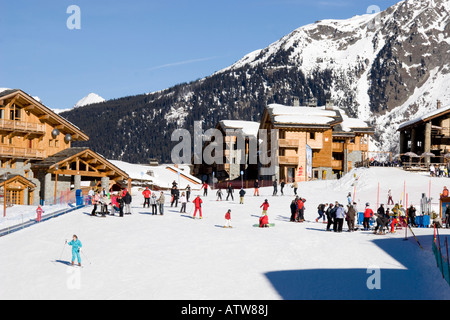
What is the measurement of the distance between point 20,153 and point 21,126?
7.13ft

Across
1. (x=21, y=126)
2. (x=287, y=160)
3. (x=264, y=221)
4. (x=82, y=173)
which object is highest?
(x=21, y=126)

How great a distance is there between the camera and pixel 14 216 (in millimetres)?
33250

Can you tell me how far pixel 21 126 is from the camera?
4475 centimetres

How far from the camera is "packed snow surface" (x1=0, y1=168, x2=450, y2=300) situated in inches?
724

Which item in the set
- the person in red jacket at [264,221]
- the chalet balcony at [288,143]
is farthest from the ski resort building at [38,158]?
the chalet balcony at [288,143]

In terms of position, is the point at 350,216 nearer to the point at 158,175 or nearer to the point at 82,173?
the point at 82,173

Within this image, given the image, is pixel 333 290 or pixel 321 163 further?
pixel 321 163

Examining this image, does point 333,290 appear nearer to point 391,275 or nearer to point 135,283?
point 391,275

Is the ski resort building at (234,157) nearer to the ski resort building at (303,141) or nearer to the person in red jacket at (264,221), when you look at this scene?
the ski resort building at (303,141)

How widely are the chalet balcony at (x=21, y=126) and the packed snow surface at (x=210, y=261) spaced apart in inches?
525

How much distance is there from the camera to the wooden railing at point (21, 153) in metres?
42.8

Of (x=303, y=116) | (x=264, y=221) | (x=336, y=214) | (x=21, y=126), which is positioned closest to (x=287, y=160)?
(x=303, y=116)
